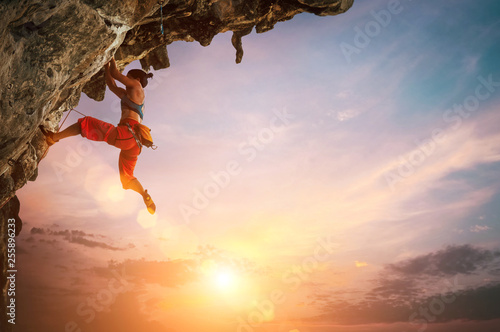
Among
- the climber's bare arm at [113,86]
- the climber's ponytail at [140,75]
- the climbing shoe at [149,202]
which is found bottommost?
the climbing shoe at [149,202]

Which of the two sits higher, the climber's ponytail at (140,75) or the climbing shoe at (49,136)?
the climber's ponytail at (140,75)

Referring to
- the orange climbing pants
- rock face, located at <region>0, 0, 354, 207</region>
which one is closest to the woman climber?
the orange climbing pants

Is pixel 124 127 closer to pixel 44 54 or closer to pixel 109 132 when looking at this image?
pixel 109 132

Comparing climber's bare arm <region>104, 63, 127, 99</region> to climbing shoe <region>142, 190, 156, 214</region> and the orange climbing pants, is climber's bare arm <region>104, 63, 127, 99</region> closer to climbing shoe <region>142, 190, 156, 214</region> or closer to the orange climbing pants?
the orange climbing pants

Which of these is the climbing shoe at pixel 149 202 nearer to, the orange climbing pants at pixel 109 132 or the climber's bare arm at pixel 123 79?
the orange climbing pants at pixel 109 132

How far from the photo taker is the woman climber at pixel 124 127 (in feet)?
23.9

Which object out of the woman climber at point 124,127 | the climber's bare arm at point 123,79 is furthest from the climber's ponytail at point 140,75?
the climber's bare arm at point 123,79

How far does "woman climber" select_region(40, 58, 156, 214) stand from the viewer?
7297 mm

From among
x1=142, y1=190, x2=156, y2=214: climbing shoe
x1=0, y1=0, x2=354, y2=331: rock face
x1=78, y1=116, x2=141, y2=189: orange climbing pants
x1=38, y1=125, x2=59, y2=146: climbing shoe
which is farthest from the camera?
x1=142, y1=190, x2=156, y2=214: climbing shoe

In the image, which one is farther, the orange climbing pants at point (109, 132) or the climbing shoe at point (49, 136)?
the climbing shoe at point (49, 136)

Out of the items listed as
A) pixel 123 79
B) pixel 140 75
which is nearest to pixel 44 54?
pixel 123 79

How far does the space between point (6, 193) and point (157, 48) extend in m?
7.49

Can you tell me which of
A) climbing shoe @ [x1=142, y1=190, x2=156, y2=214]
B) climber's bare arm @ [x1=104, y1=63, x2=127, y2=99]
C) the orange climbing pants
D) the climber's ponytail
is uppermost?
the climber's ponytail

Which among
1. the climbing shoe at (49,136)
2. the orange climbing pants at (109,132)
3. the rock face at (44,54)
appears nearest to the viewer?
the rock face at (44,54)
